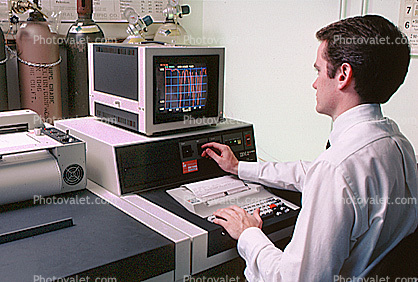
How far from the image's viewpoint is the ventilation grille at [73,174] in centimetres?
141

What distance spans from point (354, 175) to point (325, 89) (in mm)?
255

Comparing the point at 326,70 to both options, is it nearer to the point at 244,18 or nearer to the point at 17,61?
the point at 17,61

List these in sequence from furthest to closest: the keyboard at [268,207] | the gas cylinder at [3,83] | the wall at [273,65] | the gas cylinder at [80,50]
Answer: the wall at [273,65] < the gas cylinder at [80,50] < the gas cylinder at [3,83] < the keyboard at [268,207]

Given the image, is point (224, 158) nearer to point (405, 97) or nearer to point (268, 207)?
point (268, 207)

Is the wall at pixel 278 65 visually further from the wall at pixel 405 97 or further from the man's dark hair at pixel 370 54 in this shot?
the man's dark hair at pixel 370 54

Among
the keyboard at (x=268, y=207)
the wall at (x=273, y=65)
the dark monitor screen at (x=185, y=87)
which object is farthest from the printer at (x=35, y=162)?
the wall at (x=273, y=65)

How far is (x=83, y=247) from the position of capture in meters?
→ 1.10

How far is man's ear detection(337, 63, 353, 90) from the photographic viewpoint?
1.03m

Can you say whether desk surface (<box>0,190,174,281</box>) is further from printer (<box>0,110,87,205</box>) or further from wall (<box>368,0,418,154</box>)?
wall (<box>368,0,418,154</box>)

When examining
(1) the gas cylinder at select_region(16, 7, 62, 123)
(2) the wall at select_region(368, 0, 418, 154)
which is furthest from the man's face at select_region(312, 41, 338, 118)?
(1) the gas cylinder at select_region(16, 7, 62, 123)

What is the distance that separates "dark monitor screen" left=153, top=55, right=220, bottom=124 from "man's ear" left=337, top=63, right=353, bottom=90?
66cm

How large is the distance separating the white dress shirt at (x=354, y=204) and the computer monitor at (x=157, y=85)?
26.5 inches

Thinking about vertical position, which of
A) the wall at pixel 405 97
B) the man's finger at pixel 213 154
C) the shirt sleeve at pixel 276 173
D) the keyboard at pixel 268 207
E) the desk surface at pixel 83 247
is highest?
the wall at pixel 405 97

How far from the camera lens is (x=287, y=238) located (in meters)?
1.45
